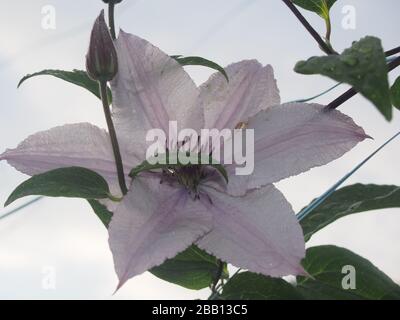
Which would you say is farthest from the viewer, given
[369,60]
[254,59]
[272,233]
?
[254,59]

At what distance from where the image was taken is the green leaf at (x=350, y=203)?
0.54 m

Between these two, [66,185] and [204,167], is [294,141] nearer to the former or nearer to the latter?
[204,167]

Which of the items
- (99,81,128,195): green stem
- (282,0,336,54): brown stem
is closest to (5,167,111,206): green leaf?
(99,81,128,195): green stem

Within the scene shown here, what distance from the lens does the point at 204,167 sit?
1.90 ft

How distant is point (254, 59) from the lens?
602 millimetres

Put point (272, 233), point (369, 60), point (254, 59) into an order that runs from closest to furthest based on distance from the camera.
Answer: point (369, 60), point (272, 233), point (254, 59)

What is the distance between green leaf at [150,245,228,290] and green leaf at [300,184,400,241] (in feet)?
0.31

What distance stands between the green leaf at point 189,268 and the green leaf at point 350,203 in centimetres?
9

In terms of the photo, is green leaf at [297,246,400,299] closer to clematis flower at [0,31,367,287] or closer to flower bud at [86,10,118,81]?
clematis flower at [0,31,367,287]

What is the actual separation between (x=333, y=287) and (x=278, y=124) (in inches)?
5.7

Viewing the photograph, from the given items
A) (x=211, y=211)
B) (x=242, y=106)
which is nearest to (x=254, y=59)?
(x=242, y=106)

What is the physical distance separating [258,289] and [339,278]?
0.10 metres

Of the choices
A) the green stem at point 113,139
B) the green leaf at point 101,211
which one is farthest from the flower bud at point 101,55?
the green leaf at point 101,211
